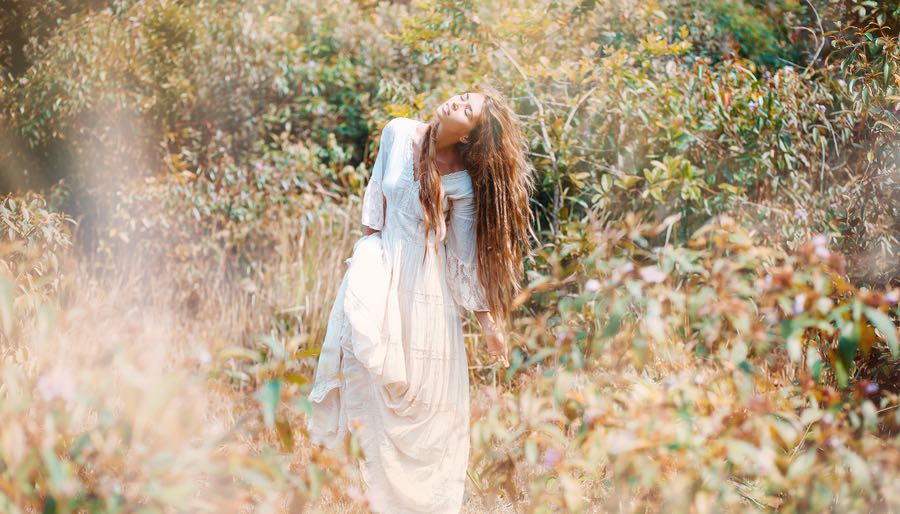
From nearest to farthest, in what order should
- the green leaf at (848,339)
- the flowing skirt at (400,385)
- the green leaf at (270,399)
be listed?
the green leaf at (270,399)
the green leaf at (848,339)
the flowing skirt at (400,385)

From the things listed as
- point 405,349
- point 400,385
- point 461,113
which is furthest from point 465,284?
point 461,113

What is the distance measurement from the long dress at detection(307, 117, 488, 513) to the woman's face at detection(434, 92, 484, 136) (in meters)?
0.15

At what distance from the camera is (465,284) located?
286cm

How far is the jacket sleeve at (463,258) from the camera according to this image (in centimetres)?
285

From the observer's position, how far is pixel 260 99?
5.67 meters

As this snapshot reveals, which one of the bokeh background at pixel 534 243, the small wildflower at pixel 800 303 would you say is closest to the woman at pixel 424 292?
the bokeh background at pixel 534 243

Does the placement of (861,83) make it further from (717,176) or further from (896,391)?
(896,391)

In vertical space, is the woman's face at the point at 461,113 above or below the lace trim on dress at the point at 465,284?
above

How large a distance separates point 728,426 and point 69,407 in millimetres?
1317

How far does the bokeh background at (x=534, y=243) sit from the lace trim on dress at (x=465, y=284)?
1.33 feet

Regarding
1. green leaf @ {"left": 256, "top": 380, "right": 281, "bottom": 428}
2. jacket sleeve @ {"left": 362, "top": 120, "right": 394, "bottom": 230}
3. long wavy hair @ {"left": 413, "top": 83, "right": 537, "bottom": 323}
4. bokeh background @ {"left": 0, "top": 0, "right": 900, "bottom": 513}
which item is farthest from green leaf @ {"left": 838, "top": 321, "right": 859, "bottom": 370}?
jacket sleeve @ {"left": 362, "top": 120, "right": 394, "bottom": 230}

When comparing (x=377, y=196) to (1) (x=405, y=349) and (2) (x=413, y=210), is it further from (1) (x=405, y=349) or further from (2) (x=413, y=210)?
(1) (x=405, y=349)

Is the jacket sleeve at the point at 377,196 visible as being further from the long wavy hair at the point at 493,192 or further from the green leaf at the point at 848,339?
the green leaf at the point at 848,339

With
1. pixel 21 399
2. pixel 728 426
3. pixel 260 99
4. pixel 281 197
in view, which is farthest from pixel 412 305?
pixel 260 99
